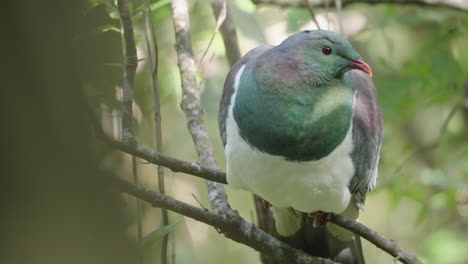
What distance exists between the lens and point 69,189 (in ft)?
2.09

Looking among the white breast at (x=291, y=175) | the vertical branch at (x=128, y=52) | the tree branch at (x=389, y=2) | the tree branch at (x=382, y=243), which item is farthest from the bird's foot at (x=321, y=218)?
the tree branch at (x=389, y=2)

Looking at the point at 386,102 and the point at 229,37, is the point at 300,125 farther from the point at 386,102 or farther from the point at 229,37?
the point at 386,102

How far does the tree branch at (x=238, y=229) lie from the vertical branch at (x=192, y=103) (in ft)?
0.51

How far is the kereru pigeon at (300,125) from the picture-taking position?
7.82ft

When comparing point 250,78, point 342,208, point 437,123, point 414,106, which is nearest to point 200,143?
point 250,78

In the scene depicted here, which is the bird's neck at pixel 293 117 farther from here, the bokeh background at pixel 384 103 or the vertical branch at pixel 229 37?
the vertical branch at pixel 229 37

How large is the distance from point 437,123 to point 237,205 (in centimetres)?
244

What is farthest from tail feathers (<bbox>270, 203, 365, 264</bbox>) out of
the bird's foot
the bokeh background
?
the bokeh background

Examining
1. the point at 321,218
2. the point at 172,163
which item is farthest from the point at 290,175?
the point at 172,163

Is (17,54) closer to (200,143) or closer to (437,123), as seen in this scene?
(200,143)

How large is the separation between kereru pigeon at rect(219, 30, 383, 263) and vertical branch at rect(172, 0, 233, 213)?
0.16 metres

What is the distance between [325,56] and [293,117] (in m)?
0.30

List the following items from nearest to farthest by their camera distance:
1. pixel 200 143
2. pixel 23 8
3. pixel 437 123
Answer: pixel 23 8
pixel 200 143
pixel 437 123

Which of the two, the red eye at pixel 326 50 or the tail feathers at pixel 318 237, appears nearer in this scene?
the red eye at pixel 326 50
